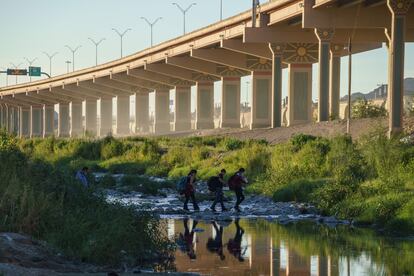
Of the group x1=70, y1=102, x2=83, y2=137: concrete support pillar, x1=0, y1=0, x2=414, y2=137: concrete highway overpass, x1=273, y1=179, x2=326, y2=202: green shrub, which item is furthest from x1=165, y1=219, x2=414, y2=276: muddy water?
x1=70, y1=102, x2=83, y2=137: concrete support pillar

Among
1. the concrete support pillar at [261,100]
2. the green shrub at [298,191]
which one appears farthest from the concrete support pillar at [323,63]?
the concrete support pillar at [261,100]

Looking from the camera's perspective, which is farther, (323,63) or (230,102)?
(230,102)

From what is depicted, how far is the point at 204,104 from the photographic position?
379 ft

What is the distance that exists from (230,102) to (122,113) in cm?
4478

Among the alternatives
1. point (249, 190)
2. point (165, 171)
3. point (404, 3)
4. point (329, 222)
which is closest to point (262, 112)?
point (165, 171)

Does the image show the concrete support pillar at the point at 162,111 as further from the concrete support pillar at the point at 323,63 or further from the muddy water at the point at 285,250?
the muddy water at the point at 285,250

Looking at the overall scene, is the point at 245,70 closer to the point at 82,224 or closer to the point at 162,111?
the point at 162,111

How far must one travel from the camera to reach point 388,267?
21531 millimetres

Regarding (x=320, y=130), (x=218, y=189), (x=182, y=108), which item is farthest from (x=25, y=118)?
(x=218, y=189)

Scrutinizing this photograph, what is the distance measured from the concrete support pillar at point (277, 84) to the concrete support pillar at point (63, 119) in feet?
302

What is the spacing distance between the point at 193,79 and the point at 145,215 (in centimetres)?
9264

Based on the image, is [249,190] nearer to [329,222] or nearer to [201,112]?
[329,222]

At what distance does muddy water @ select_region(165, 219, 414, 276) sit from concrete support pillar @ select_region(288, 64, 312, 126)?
4977 centimetres

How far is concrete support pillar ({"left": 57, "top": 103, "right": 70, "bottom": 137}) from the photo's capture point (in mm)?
165150
